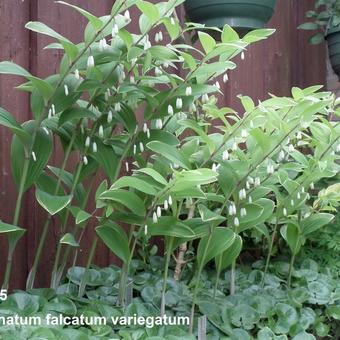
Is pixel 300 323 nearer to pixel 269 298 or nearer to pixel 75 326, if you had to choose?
pixel 269 298

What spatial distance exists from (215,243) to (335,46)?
1742mm

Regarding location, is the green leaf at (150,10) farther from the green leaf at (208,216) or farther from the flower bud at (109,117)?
the green leaf at (208,216)

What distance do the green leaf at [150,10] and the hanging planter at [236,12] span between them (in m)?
0.58

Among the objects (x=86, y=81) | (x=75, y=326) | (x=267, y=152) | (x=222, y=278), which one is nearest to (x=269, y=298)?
(x=222, y=278)

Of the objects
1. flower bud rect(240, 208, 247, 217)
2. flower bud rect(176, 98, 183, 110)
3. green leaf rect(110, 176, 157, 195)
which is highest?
flower bud rect(176, 98, 183, 110)

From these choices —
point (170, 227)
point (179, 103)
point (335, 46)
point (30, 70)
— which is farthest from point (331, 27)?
point (170, 227)

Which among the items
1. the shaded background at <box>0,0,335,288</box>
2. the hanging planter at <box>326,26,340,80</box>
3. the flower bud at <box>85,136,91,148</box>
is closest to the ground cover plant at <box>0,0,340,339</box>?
the flower bud at <box>85,136,91,148</box>

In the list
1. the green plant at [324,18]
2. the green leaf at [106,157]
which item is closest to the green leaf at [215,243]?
the green leaf at [106,157]

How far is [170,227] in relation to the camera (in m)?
1.88

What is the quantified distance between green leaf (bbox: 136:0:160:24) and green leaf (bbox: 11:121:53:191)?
19.1 inches

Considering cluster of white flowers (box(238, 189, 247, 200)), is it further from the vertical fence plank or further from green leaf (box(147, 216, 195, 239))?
the vertical fence plank

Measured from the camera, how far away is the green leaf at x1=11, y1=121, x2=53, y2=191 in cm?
192

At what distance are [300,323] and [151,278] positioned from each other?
0.52 meters

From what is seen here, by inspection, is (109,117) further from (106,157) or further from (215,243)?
(215,243)
